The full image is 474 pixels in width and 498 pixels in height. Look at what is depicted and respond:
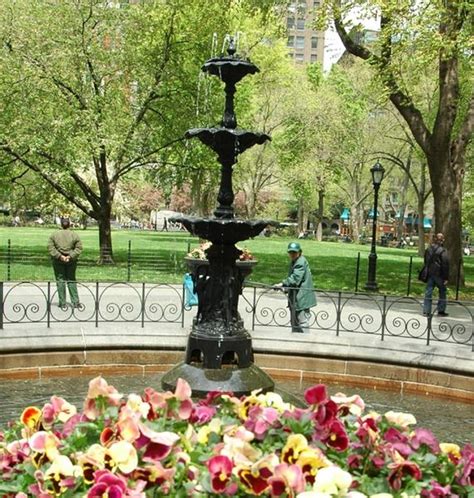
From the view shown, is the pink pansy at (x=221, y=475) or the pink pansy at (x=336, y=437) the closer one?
the pink pansy at (x=221, y=475)

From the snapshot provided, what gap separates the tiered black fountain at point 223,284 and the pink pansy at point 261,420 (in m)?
2.97

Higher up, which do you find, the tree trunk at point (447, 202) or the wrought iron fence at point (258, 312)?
the tree trunk at point (447, 202)

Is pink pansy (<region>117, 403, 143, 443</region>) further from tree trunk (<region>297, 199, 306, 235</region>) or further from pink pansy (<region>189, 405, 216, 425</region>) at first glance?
tree trunk (<region>297, 199, 306, 235</region>)

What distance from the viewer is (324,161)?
51.1m

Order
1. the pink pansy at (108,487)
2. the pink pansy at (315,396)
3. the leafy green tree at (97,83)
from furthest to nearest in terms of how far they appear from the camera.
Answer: the leafy green tree at (97,83) < the pink pansy at (315,396) < the pink pansy at (108,487)

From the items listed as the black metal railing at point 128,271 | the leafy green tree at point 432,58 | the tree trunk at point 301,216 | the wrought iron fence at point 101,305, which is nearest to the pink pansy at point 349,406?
the wrought iron fence at point 101,305

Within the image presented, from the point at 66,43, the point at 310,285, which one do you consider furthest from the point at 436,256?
the point at 66,43

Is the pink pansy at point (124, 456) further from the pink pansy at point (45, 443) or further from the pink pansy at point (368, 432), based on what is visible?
the pink pansy at point (368, 432)

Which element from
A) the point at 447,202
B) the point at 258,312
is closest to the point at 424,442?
the point at 258,312

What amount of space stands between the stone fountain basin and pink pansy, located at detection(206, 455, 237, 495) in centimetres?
383

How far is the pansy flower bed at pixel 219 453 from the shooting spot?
9.27ft

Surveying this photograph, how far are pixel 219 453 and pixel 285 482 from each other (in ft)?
1.33

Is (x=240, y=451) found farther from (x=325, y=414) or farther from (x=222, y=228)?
(x=222, y=228)

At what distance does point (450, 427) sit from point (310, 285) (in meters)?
3.46
